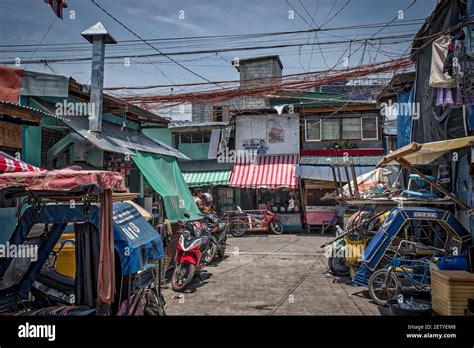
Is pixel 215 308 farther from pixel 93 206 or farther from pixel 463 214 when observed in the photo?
pixel 463 214

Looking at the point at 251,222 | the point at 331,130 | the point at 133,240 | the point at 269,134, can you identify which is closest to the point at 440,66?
the point at 133,240

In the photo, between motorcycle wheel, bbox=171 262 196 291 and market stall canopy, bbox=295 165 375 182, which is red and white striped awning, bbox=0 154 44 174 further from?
market stall canopy, bbox=295 165 375 182

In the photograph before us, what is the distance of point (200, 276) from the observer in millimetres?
9328

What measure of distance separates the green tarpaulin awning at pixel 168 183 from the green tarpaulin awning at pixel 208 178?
723 cm

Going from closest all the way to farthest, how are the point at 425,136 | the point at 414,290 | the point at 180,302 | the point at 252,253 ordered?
the point at 414,290, the point at 180,302, the point at 425,136, the point at 252,253

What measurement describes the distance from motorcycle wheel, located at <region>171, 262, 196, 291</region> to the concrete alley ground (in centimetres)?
17

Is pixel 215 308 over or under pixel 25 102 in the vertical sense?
under

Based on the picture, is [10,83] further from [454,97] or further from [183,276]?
[454,97]

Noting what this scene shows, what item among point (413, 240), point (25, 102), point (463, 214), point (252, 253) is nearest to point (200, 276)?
point (252, 253)

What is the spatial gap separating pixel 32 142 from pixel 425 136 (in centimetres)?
1022

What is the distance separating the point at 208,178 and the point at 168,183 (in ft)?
29.3

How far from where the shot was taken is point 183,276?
8.17 metres

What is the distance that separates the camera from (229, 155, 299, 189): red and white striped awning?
1933cm

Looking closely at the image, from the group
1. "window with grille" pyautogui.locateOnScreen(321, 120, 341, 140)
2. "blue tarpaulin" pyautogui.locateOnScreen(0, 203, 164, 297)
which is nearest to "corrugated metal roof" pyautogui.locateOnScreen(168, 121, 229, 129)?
"window with grille" pyautogui.locateOnScreen(321, 120, 341, 140)
